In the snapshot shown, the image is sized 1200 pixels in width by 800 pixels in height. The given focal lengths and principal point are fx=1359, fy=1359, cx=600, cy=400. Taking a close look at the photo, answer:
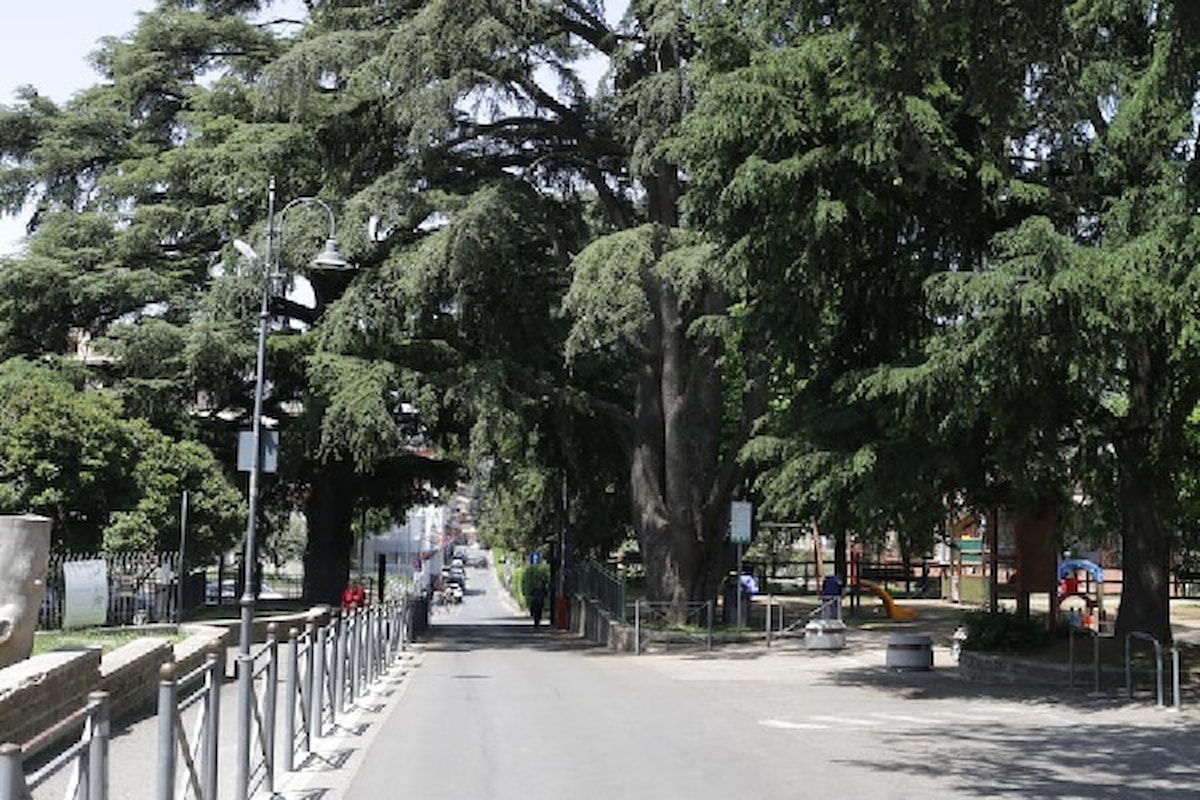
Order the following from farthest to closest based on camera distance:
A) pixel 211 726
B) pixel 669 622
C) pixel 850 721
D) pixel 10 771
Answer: pixel 669 622
pixel 850 721
pixel 211 726
pixel 10 771

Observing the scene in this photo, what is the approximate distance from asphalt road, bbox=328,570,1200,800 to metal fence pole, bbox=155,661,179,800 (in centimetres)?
354

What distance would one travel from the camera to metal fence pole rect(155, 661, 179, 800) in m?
7.15

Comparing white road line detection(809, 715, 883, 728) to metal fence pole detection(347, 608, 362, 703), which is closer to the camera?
white road line detection(809, 715, 883, 728)

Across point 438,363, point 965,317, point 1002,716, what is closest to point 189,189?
point 438,363

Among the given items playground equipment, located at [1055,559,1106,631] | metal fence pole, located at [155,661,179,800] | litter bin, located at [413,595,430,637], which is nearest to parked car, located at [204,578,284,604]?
litter bin, located at [413,595,430,637]

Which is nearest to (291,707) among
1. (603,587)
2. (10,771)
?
(10,771)

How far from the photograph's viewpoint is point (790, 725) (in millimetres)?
15805

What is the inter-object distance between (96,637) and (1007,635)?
48.5 ft

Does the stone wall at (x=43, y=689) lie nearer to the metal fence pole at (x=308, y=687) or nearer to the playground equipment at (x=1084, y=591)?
the metal fence pole at (x=308, y=687)

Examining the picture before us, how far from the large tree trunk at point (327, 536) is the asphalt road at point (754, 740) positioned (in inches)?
704

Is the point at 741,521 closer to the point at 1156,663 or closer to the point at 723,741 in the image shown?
the point at 1156,663

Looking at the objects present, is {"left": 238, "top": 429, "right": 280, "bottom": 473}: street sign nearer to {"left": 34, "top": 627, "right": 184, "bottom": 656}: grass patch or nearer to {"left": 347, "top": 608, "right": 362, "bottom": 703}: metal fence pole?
{"left": 34, "top": 627, "right": 184, "bottom": 656}: grass patch

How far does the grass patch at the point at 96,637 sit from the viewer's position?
18.7 m

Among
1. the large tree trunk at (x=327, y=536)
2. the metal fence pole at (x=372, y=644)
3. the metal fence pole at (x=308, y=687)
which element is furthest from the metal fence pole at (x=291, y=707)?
the large tree trunk at (x=327, y=536)
